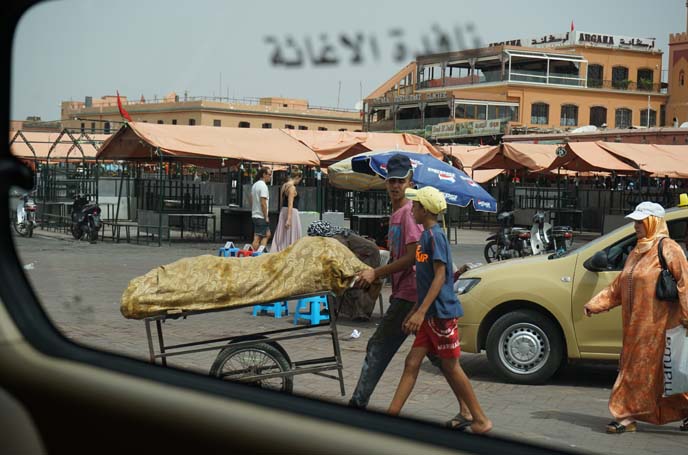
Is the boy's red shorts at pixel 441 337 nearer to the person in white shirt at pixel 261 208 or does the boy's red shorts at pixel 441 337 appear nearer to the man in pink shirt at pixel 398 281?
the man in pink shirt at pixel 398 281

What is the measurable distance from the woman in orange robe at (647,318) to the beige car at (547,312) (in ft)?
4.63

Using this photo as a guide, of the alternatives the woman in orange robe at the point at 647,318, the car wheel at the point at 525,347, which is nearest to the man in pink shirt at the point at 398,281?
the woman in orange robe at the point at 647,318

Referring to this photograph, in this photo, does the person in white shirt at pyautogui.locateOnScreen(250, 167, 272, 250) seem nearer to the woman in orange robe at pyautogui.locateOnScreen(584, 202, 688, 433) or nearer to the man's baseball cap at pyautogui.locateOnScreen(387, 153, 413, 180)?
the man's baseball cap at pyautogui.locateOnScreen(387, 153, 413, 180)

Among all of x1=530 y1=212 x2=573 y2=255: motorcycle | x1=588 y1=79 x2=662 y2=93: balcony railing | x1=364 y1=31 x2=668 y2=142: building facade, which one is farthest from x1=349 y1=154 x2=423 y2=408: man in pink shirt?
x1=530 y1=212 x2=573 y2=255: motorcycle

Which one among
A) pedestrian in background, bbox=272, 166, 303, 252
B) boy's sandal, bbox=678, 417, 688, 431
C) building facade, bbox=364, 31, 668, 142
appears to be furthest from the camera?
pedestrian in background, bbox=272, 166, 303, 252

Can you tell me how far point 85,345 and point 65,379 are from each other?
0.52 ft

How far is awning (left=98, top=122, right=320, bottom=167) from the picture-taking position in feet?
61.9

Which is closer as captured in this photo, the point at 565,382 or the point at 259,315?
the point at 565,382

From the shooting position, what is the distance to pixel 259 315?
11320 millimetres

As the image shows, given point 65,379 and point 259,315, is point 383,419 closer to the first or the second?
point 65,379

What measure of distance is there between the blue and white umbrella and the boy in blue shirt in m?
6.36

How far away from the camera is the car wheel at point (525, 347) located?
7.94 m

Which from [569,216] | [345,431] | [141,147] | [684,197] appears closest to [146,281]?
[345,431]

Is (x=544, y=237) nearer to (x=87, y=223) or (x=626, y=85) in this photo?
(x=87, y=223)
